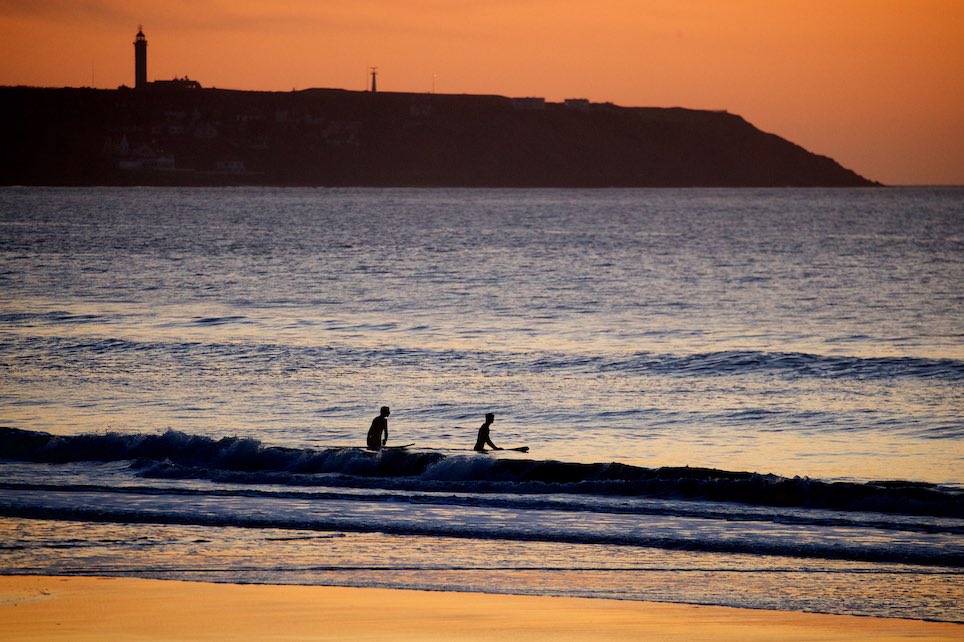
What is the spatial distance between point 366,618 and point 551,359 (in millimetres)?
25026

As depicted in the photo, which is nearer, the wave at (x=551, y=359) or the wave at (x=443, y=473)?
the wave at (x=443, y=473)

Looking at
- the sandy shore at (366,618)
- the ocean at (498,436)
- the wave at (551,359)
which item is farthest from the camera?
the wave at (551,359)

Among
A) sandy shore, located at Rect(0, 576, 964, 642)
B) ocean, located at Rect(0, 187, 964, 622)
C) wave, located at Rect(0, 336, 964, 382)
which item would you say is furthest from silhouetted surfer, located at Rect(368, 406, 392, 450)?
wave, located at Rect(0, 336, 964, 382)

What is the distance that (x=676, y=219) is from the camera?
164625 millimetres

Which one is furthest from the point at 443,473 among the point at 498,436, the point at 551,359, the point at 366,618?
the point at 551,359

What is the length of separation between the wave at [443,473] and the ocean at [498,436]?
0.05m

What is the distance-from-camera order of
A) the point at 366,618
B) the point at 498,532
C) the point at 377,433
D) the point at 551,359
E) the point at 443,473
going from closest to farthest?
the point at 366,618, the point at 498,532, the point at 443,473, the point at 377,433, the point at 551,359

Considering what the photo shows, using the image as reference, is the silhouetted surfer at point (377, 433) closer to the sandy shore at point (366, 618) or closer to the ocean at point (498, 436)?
the ocean at point (498, 436)

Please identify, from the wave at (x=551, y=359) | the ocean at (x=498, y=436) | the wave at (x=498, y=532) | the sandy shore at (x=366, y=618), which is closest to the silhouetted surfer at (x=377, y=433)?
the ocean at (x=498, y=436)

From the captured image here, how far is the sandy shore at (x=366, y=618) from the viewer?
36.9ft

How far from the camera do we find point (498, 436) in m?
24.5

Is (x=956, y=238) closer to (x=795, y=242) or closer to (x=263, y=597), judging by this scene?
(x=795, y=242)

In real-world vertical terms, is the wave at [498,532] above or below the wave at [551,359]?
above

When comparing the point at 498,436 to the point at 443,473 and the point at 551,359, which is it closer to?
the point at 443,473
